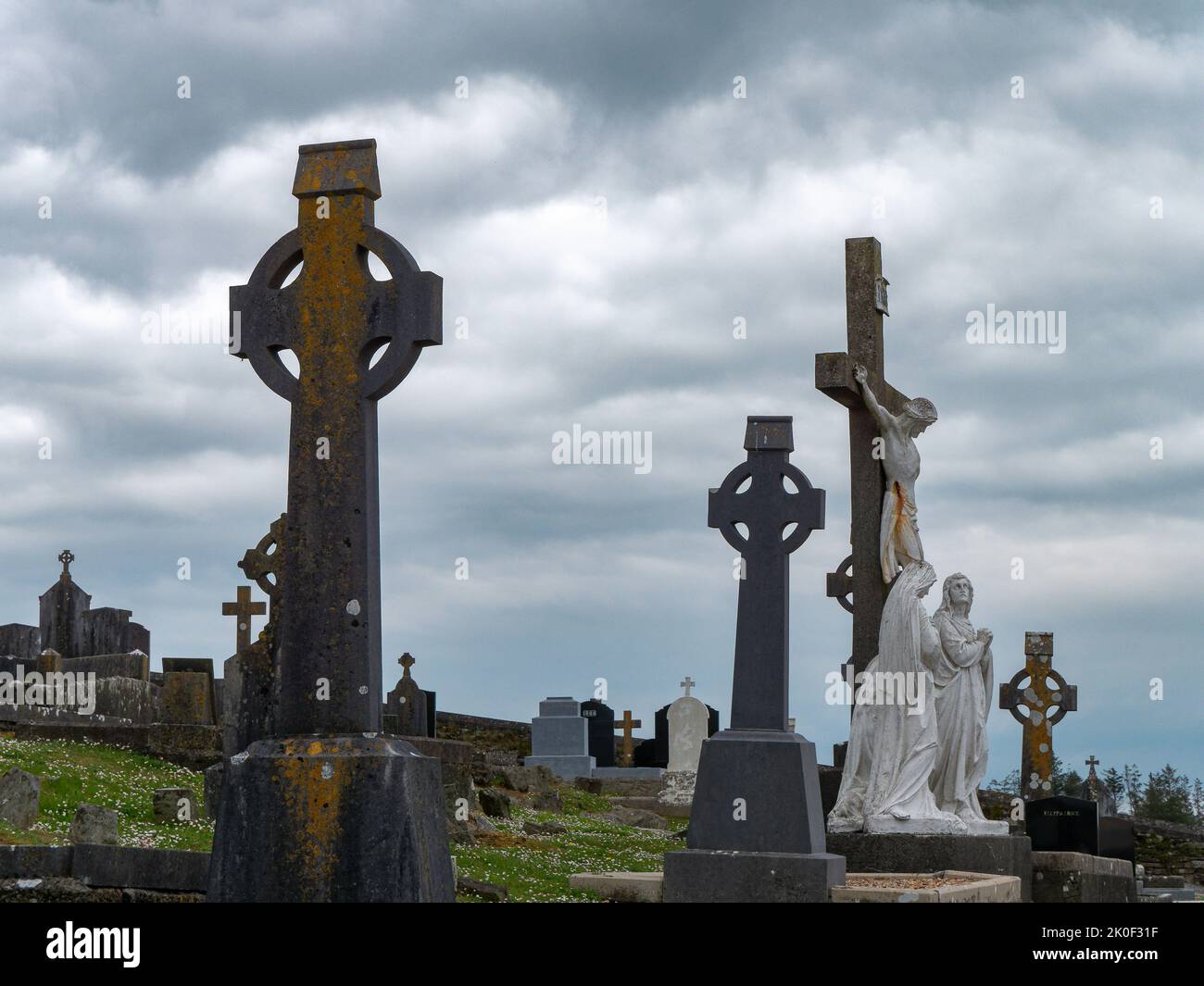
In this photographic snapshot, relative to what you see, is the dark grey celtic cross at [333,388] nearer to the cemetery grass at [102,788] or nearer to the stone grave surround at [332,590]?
the stone grave surround at [332,590]

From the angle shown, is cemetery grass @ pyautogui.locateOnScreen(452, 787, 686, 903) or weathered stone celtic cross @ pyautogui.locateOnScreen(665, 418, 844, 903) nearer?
weathered stone celtic cross @ pyautogui.locateOnScreen(665, 418, 844, 903)

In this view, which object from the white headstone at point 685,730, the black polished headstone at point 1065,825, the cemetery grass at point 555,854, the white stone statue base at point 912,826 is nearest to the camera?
the cemetery grass at point 555,854

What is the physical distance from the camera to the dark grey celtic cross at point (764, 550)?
36.5 ft

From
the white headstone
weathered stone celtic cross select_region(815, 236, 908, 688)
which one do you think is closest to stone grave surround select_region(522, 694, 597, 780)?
the white headstone

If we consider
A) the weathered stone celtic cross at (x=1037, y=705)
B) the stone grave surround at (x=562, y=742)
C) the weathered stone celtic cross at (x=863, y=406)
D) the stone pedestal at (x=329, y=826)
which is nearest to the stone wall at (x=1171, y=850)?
the weathered stone celtic cross at (x=1037, y=705)

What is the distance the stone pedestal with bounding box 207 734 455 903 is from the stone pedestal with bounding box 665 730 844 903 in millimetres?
3770

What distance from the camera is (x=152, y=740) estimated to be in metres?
17.8

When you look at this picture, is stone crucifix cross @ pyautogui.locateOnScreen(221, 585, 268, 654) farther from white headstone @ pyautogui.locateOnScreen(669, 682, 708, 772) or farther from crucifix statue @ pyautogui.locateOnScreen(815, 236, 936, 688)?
white headstone @ pyautogui.locateOnScreen(669, 682, 708, 772)

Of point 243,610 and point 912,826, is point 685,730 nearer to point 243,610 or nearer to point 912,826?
point 243,610

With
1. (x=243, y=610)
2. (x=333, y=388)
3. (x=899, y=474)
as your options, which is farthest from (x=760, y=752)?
(x=243, y=610)

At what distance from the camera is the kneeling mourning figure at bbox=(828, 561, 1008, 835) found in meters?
13.3

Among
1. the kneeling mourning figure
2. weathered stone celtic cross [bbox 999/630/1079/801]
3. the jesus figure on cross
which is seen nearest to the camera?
the kneeling mourning figure

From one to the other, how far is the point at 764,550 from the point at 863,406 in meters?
3.43
